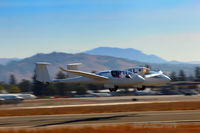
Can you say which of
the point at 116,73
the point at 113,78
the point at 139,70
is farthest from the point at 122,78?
the point at 139,70

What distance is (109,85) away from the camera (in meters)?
40.0

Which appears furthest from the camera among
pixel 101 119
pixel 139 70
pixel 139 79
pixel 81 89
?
pixel 81 89

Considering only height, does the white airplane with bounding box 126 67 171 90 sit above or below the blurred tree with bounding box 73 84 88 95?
above

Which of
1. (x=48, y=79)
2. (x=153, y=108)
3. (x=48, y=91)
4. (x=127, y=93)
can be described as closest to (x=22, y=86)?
(x=48, y=91)

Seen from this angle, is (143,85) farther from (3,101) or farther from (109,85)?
(3,101)

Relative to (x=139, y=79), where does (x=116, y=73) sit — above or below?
above

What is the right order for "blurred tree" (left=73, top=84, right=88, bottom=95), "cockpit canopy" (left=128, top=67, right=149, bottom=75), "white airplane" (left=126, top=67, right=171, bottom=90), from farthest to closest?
"blurred tree" (left=73, top=84, right=88, bottom=95)
"cockpit canopy" (left=128, top=67, right=149, bottom=75)
"white airplane" (left=126, top=67, right=171, bottom=90)

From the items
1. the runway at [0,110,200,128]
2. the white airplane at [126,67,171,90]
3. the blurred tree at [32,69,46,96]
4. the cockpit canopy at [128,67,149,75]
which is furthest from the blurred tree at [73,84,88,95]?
the cockpit canopy at [128,67,149,75]

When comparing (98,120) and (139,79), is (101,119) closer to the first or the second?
(98,120)

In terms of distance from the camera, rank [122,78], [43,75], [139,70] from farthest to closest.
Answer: [43,75]
[139,70]
[122,78]

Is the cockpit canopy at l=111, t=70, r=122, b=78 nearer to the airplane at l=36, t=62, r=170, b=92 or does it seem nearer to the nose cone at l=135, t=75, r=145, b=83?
the airplane at l=36, t=62, r=170, b=92

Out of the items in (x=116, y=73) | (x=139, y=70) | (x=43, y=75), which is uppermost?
(x=139, y=70)

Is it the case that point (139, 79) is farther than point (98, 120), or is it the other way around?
point (98, 120)

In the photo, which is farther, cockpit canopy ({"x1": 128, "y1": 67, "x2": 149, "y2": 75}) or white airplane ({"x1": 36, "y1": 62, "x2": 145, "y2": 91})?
cockpit canopy ({"x1": 128, "y1": 67, "x2": 149, "y2": 75})
